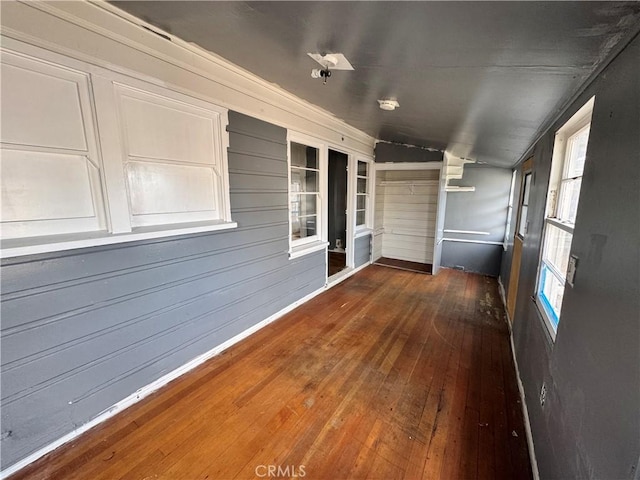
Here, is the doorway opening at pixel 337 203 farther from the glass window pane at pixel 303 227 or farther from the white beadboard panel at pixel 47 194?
the white beadboard panel at pixel 47 194

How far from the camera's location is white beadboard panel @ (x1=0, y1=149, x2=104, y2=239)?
1.32 meters

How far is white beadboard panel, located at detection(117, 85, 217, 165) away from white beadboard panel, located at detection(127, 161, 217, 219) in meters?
0.08

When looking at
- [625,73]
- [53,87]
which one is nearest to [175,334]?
[53,87]

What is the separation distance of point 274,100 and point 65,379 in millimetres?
2657

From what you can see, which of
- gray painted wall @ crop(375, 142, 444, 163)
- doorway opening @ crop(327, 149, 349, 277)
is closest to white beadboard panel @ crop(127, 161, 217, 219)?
gray painted wall @ crop(375, 142, 444, 163)

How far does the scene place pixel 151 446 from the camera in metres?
1.59

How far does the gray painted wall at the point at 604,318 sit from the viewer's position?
29.8 inches

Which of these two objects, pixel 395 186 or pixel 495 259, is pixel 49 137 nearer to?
pixel 395 186

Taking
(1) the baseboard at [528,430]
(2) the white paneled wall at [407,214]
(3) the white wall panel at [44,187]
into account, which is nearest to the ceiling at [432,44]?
(3) the white wall panel at [44,187]

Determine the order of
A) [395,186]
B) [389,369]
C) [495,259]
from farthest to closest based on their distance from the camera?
[395,186]
[495,259]
[389,369]

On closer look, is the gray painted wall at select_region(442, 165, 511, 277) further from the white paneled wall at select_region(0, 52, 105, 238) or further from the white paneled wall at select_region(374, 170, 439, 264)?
the white paneled wall at select_region(0, 52, 105, 238)

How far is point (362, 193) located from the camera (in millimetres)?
5023

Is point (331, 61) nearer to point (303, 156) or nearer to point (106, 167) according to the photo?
point (106, 167)

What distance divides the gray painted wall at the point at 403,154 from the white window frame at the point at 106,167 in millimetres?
3761
